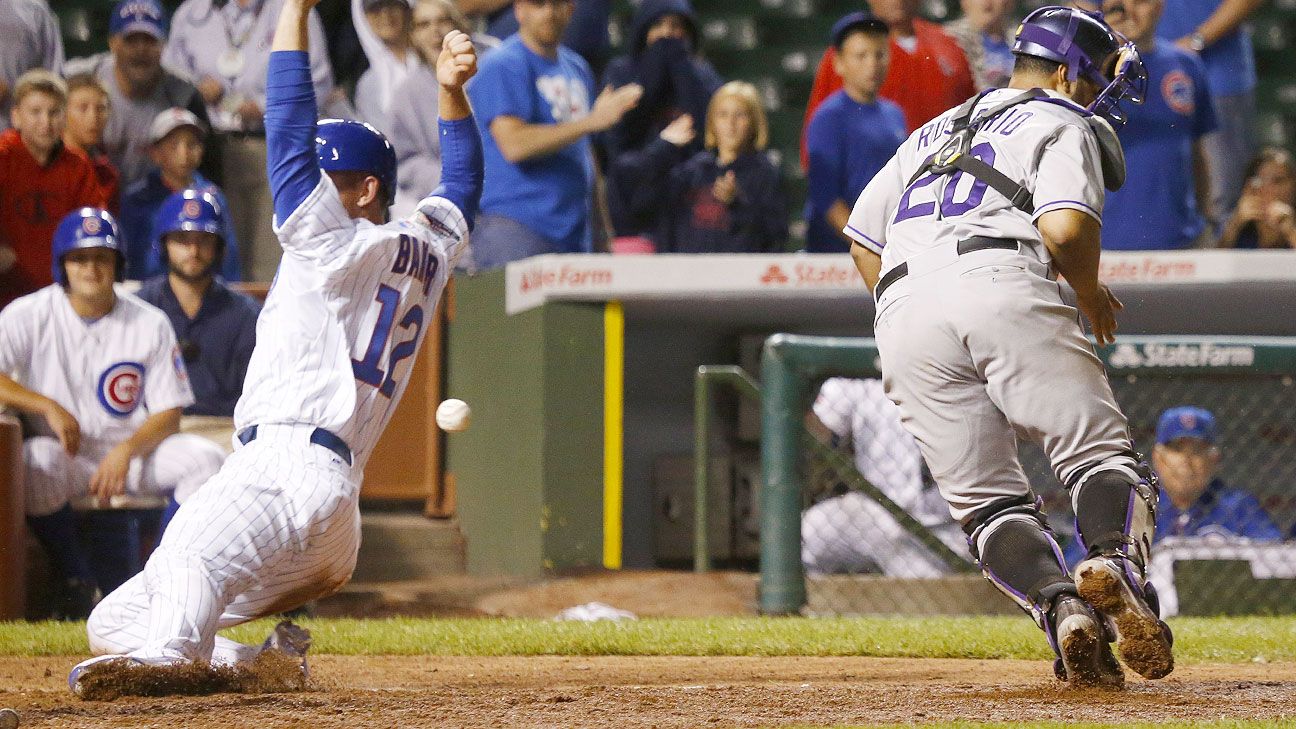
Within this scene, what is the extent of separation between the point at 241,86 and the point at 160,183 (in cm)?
93

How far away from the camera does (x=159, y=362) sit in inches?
262

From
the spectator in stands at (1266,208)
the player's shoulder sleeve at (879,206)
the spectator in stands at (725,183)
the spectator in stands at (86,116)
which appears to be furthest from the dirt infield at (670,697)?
the spectator in stands at (1266,208)

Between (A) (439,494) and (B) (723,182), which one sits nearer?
(B) (723,182)

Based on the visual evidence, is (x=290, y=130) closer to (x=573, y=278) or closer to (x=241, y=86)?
(x=573, y=278)

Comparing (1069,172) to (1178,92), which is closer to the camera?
(1069,172)

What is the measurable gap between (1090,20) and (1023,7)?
7810 mm

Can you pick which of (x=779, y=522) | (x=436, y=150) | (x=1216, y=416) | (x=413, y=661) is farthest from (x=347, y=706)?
(x=1216, y=416)

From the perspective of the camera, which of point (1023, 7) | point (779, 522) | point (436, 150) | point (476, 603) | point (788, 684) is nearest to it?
point (788, 684)

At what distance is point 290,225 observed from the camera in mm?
3818

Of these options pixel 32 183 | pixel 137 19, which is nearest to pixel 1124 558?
pixel 32 183

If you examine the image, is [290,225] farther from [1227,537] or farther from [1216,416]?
[1216,416]

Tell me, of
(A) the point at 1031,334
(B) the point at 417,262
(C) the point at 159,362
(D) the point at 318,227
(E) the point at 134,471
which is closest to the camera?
(A) the point at 1031,334

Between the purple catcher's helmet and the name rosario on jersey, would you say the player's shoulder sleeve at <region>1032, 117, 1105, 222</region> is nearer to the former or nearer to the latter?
the purple catcher's helmet

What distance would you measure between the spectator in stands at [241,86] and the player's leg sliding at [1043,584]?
5564 mm
